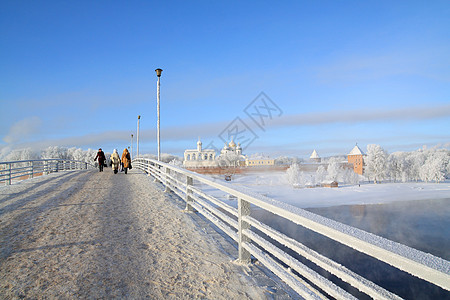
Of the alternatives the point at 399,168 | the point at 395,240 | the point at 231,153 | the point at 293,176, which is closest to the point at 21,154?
the point at 231,153

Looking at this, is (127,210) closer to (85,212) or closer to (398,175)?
(85,212)

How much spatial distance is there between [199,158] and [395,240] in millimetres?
75075

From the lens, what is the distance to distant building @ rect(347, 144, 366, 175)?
103 meters

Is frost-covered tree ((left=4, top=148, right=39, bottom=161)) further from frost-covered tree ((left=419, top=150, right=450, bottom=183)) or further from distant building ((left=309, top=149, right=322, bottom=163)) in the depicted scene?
→ frost-covered tree ((left=419, top=150, right=450, bottom=183))

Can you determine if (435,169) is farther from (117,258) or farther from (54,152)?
(54,152)

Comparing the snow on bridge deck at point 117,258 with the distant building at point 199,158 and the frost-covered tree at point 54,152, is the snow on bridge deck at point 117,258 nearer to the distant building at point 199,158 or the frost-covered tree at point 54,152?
the distant building at point 199,158

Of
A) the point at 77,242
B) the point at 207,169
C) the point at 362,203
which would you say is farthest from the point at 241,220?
the point at 207,169

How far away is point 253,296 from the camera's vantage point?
126 inches

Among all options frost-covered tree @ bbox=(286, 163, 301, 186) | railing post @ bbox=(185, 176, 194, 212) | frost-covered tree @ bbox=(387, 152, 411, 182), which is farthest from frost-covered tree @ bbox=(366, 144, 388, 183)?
railing post @ bbox=(185, 176, 194, 212)

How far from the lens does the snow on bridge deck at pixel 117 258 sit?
330 centimetres

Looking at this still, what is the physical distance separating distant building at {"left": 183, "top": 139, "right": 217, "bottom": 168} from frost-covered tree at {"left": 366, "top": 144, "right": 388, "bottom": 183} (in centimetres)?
4793

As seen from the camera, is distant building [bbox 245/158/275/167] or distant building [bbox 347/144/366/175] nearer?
distant building [bbox 347/144/366/175]

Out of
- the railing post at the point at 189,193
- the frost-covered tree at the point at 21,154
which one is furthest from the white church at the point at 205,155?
the railing post at the point at 189,193

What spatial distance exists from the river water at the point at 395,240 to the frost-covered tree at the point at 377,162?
42.2m
